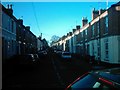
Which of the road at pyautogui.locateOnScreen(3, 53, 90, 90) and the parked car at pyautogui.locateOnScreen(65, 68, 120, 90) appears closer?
the parked car at pyautogui.locateOnScreen(65, 68, 120, 90)

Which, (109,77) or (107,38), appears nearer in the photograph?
(109,77)

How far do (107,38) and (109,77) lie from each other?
90.4 ft

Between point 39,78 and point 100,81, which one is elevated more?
Answer: point 100,81

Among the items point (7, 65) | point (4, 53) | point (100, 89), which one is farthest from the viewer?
point (4, 53)

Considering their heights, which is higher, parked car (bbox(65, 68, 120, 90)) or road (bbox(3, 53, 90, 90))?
parked car (bbox(65, 68, 120, 90))

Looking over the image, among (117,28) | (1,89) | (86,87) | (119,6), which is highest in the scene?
(119,6)

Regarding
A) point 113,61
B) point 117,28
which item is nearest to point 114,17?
point 117,28

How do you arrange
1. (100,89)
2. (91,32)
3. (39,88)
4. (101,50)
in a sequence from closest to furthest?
(100,89)
(39,88)
(101,50)
(91,32)

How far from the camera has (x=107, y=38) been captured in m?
31.0

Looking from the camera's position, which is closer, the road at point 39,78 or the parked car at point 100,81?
the parked car at point 100,81

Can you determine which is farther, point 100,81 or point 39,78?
point 39,78

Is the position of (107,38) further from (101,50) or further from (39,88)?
(39,88)

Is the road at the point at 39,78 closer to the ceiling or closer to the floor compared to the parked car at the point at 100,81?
closer to the floor

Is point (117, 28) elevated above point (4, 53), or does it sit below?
above
